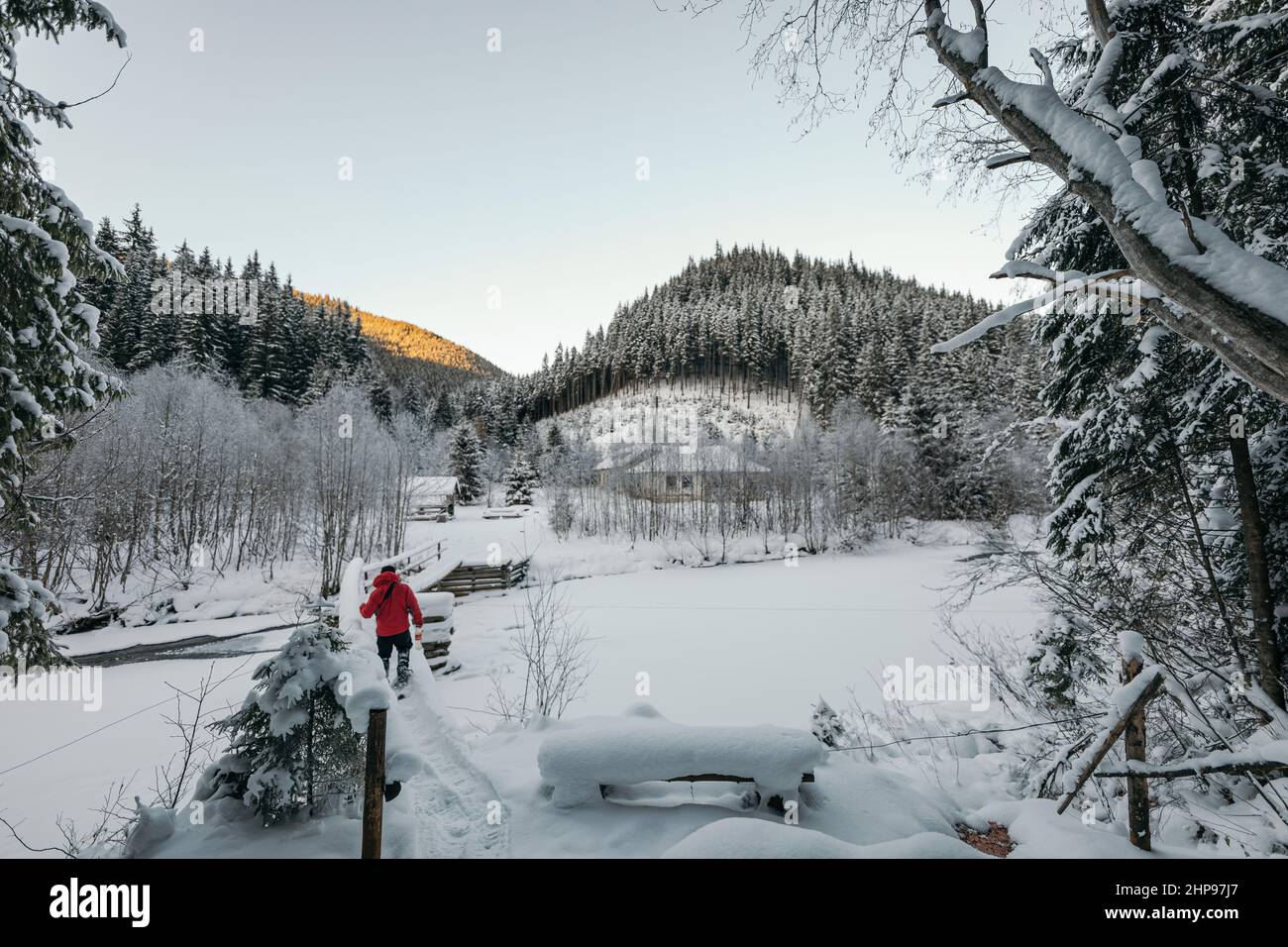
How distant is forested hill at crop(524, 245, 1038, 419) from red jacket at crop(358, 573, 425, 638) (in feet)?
45.4

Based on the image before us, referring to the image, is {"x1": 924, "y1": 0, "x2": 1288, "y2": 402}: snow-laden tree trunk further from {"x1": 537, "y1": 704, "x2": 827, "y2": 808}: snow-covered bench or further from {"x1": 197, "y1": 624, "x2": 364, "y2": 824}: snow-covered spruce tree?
{"x1": 197, "y1": 624, "x2": 364, "y2": 824}: snow-covered spruce tree

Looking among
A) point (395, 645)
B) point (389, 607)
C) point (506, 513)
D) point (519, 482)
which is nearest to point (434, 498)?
point (506, 513)

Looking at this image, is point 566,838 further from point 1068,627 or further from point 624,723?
point 1068,627

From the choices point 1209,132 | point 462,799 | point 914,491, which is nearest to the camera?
point 462,799

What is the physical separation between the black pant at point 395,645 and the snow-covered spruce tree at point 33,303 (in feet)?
10.6

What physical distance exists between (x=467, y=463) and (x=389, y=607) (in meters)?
39.9

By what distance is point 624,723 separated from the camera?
4738 millimetres

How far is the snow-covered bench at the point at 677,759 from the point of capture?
12.8ft

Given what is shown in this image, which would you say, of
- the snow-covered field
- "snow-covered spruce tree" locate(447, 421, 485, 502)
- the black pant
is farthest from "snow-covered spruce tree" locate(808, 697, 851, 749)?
"snow-covered spruce tree" locate(447, 421, 485, 502)

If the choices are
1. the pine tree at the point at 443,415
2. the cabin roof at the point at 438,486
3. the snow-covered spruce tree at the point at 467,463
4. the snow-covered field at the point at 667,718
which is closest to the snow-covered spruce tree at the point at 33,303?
the snow-covered field at the point at 667,718

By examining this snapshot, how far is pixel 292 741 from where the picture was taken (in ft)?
10.2

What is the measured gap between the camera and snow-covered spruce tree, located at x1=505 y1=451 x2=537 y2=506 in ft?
142
